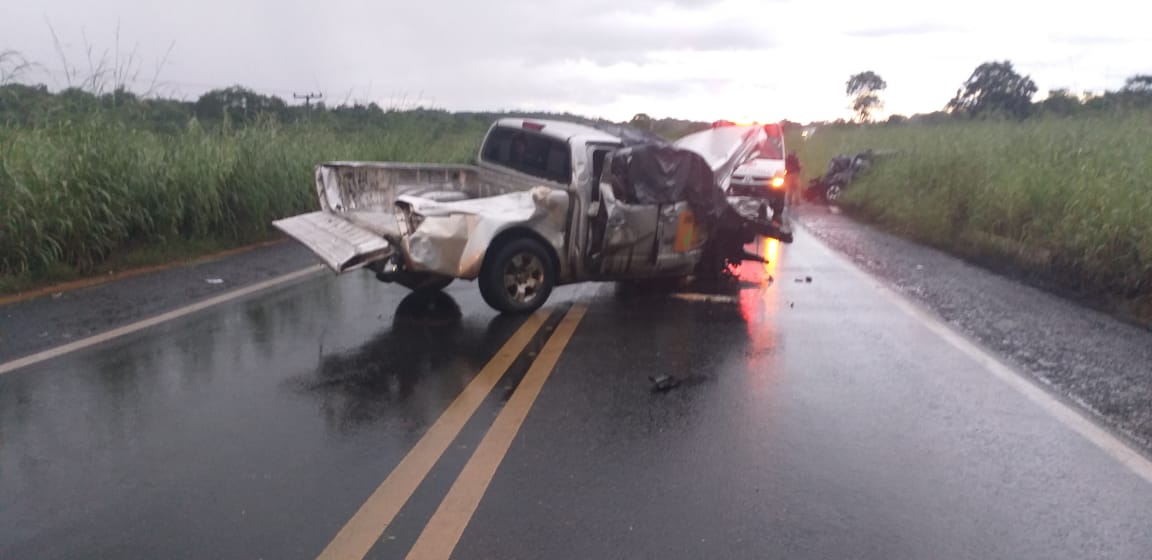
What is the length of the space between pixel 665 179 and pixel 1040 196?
658cm

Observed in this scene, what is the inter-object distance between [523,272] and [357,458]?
4.21 metres

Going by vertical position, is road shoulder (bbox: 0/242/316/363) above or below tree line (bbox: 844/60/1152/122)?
below

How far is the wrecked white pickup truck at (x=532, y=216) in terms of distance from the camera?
8727 mm

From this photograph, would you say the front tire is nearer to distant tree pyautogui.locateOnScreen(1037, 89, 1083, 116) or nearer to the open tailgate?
the open tailgate

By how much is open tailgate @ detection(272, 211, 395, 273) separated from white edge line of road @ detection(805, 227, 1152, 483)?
5.17m

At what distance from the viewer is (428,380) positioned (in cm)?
700

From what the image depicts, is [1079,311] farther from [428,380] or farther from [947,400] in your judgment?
[428,380]

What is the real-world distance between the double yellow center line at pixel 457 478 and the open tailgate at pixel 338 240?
1.56m

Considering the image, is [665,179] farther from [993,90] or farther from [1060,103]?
[993,90]

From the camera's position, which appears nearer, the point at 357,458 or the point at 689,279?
the point at 357,458

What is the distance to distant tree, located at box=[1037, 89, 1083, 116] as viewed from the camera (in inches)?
1000

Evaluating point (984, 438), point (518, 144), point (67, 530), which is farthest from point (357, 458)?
point (518, 144)

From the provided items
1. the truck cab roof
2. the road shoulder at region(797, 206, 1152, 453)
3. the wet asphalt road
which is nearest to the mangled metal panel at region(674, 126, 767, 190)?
the road shoulder at region(797, 206, 1152, 453)

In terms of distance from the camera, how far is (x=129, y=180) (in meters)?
12.9
